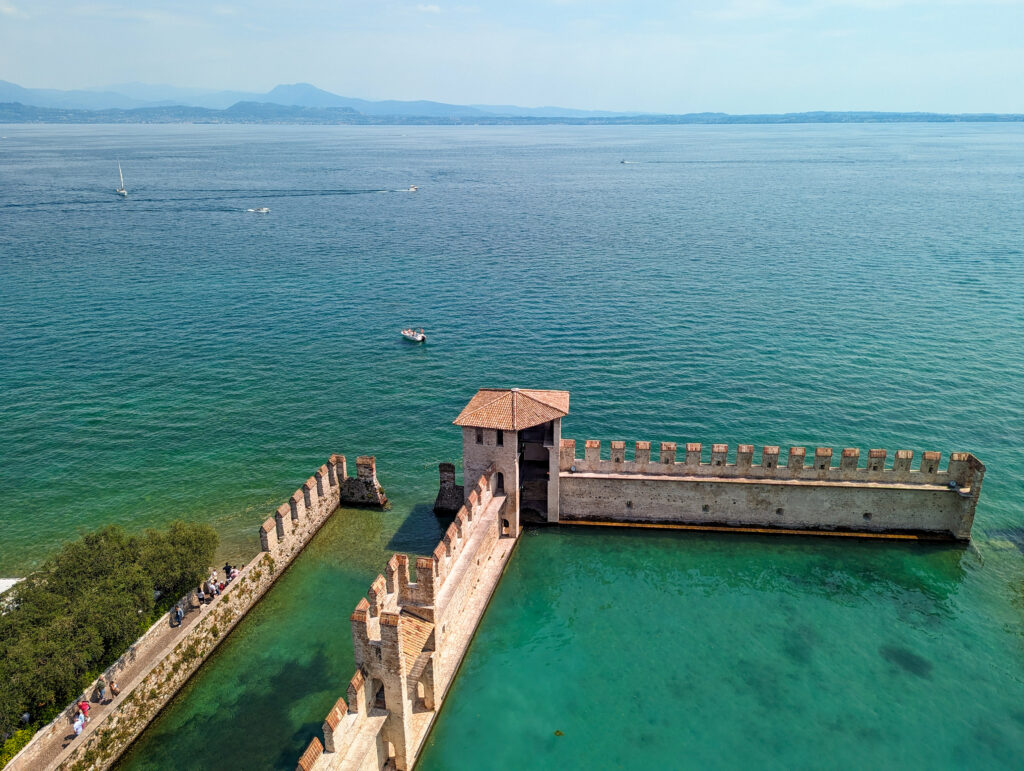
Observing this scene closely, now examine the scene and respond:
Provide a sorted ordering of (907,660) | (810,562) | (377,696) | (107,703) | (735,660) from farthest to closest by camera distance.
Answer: (810,562) < (735,660) < (907,660) < (107,703) < (377,696)

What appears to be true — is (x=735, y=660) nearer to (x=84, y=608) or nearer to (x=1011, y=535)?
(x=1011, y=535)

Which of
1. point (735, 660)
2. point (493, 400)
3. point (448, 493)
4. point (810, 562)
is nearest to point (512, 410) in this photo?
point (493, 400)

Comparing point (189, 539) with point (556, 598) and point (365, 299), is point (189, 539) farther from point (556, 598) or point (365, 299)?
point (365, 299)

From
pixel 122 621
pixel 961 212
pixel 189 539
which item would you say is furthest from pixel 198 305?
pixel 961 212

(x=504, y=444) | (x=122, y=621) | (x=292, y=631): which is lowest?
(x=292, y=631)

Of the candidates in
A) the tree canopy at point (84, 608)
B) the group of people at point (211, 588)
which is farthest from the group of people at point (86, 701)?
the group of people at point (211, 588)
